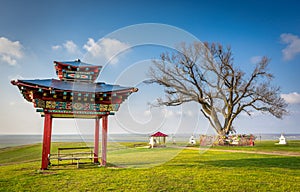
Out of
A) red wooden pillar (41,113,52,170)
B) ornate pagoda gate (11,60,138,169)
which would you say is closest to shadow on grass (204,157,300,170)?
ornate pagoda gate (11,60,138,169)

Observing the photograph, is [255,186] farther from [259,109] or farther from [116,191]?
[259,109]

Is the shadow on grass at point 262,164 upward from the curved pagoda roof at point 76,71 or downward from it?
downward

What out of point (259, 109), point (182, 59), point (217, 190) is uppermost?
point (182, 59)

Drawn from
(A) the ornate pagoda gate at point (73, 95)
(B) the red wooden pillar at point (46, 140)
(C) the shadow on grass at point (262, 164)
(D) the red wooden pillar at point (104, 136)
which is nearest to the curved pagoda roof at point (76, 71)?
(A) the ornate pagoda gate at point (73, 95)

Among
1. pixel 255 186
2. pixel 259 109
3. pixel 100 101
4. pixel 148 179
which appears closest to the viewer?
pixel 255 186

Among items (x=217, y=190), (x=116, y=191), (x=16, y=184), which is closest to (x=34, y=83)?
(x=16, y=184)

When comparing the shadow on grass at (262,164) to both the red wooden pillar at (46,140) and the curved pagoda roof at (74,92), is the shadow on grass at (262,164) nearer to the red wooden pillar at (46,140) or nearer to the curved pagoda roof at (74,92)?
the curved pagoda roof at (74,92)

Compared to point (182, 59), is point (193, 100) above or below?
below

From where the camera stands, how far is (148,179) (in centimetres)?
805

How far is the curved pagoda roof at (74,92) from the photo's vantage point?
33.3ft

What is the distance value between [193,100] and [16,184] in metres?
24.4

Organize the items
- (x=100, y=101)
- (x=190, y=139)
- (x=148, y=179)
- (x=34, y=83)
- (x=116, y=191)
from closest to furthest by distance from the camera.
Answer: (x=116, y=191) → (x=148, y=179) → (x=34, y=83) → (x=100, y=101) → (x=190, y=139)

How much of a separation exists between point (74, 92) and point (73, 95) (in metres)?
Result: 0.25

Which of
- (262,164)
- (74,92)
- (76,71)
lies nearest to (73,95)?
(74,92)
